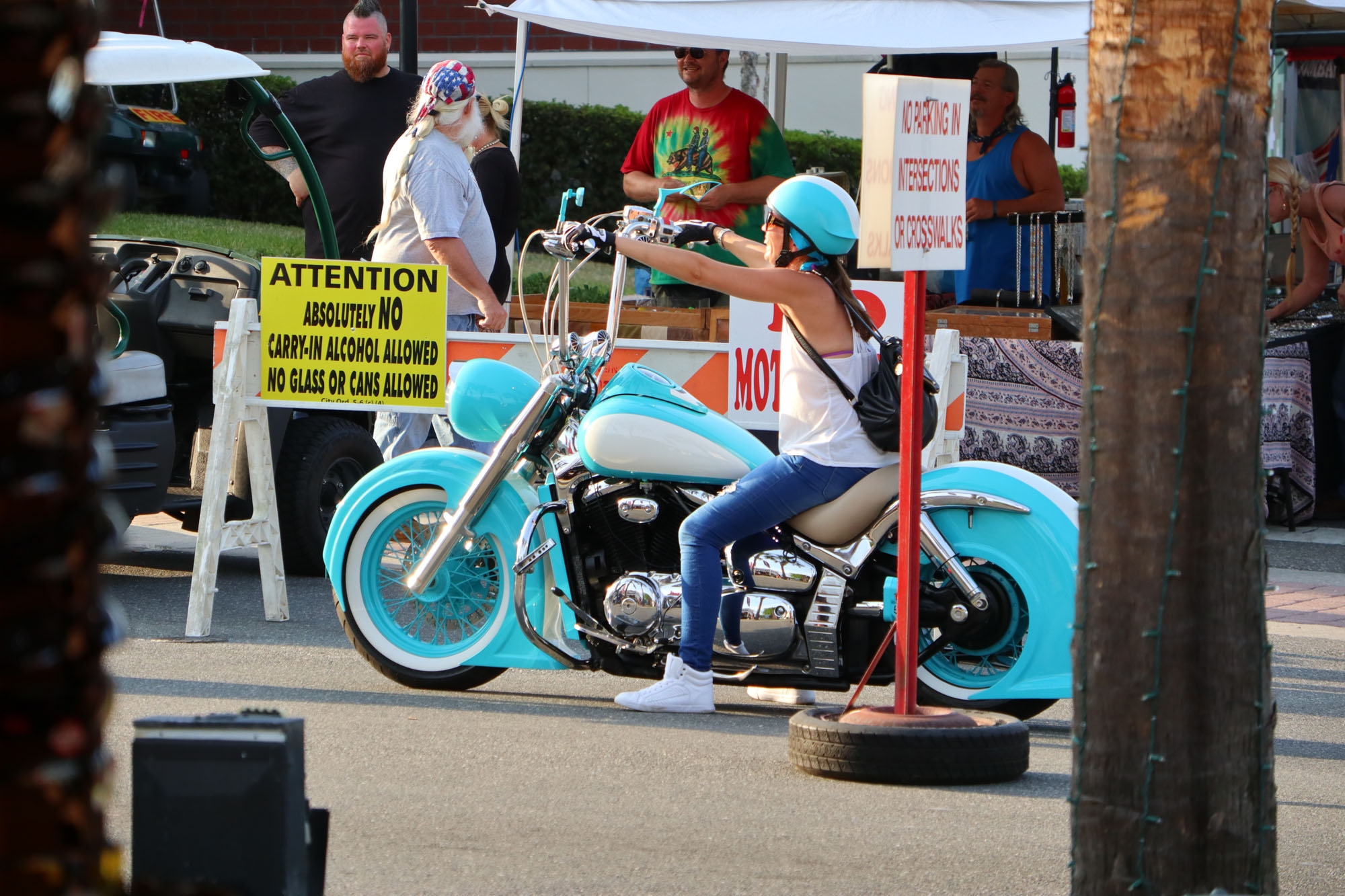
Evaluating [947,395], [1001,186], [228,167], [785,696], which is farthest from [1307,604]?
[228,167]

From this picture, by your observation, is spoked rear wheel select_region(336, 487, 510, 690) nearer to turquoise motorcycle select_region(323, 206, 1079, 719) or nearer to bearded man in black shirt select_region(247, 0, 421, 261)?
turquoise motorcycle select_region(323, 206, 1079, 719)

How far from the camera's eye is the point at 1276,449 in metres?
9.99

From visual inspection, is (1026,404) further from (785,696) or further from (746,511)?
(746,511)

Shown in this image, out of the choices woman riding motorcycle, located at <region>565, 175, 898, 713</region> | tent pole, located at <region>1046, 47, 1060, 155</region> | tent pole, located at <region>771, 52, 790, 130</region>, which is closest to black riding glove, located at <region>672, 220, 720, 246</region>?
woman riding motorcycle, located at <region>565, 175, 898, 713</region>

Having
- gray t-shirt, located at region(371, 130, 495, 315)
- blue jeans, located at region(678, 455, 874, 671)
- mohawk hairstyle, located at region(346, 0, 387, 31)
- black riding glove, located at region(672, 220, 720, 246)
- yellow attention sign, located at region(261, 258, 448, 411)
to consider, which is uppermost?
mohawk hairstyle, located at region(346, 0, 387, 31)

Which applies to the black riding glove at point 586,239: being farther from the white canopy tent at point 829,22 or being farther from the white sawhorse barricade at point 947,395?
the white canopy tent at point 829,22

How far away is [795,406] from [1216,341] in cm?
258

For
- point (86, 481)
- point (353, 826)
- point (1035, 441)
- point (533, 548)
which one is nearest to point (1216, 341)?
point (86, 481)

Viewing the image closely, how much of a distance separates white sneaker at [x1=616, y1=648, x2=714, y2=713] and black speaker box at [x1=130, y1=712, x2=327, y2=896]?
109 inches

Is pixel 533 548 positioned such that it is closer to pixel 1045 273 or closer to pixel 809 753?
pixel 809 753

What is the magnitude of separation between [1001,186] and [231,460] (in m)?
5.37

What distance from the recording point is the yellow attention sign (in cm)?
688

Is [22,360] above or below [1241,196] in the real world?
below

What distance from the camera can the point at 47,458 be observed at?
1.28m
